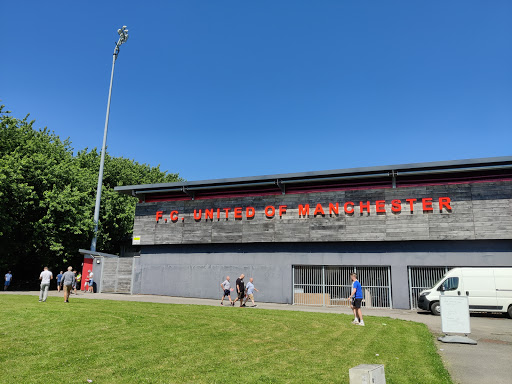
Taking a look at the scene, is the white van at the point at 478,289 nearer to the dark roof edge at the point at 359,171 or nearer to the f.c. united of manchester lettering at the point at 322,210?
the f.c. united of manchester lettering at the point at 322,210

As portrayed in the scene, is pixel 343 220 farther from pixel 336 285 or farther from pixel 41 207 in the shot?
pixel 41 207

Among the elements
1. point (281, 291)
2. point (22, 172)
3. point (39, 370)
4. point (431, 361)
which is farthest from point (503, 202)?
point (22, 172)

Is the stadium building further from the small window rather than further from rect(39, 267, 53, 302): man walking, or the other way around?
rect(39, 267, 53, 302): man walking

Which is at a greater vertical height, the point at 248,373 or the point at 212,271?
the point at 212,271

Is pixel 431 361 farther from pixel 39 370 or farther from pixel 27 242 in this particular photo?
pixel 27 242

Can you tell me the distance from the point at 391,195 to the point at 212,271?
12055 millimetres

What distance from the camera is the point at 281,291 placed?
78.5ft

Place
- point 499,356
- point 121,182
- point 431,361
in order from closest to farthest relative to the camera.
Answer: point 431,361, point 499,356, point 121,182

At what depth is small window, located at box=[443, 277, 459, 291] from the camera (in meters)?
18.6

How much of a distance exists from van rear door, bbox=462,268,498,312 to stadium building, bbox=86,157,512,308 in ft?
8.53

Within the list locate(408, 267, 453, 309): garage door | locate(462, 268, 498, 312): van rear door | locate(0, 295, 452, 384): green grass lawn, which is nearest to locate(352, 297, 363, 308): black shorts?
locate(0, 295, 452, 384): green grass lawn

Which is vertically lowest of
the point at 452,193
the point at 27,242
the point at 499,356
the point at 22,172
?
the point at 499,356

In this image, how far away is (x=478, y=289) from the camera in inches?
716

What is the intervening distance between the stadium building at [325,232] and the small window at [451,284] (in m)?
2.59
